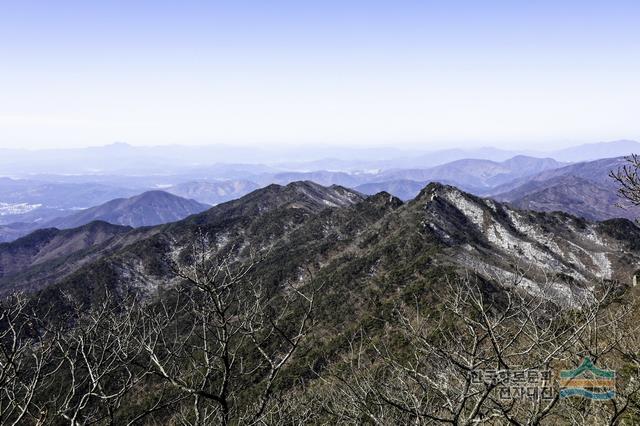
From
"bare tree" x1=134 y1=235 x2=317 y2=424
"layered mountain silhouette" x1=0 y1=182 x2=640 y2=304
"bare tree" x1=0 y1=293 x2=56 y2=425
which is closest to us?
"bare tree" x1=134 y1=235 x2=317 y2=424

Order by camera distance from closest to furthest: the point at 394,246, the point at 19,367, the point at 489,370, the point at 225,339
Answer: the point at 489,370 < the point at 225,339 < the point at 19,367 < the point at 394,246

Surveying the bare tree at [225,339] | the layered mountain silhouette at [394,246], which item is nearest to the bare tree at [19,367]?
the bare tree at [225,339]

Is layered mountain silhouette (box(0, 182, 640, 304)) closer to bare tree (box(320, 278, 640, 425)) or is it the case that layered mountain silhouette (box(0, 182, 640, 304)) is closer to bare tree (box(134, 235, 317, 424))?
bare tree (box(134, 235, 317, 424))

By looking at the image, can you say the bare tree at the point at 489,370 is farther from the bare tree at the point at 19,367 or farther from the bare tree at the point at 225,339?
the bare tree at the point at 19,367

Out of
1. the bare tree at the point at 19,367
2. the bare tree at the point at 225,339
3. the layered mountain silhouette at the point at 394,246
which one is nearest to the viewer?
the bare tree at the point at 225,339

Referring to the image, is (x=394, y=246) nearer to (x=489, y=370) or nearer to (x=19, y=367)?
(x=19, y=367)

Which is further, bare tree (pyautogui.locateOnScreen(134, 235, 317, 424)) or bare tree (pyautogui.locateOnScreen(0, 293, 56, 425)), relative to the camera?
bare tree (pyautogui.locateOnScreen(0, 293, 56, 425))

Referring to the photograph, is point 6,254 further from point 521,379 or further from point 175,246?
point 521,379

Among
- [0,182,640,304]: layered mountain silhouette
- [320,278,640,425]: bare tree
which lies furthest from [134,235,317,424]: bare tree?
[0,182,640,304]: layered mountain silhouette

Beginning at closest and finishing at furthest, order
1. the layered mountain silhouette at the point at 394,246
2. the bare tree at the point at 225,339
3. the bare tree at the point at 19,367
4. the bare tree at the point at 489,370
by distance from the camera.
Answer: the bare tree at the point at 489,370
the bare tree at the point at 225,339
the bare tree at the point at 19,367
the layered mountain silhouette at the point at 394,246

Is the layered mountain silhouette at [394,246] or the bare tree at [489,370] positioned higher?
the bare tree at [489,370]

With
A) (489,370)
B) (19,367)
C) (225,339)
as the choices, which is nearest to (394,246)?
(19,367)
